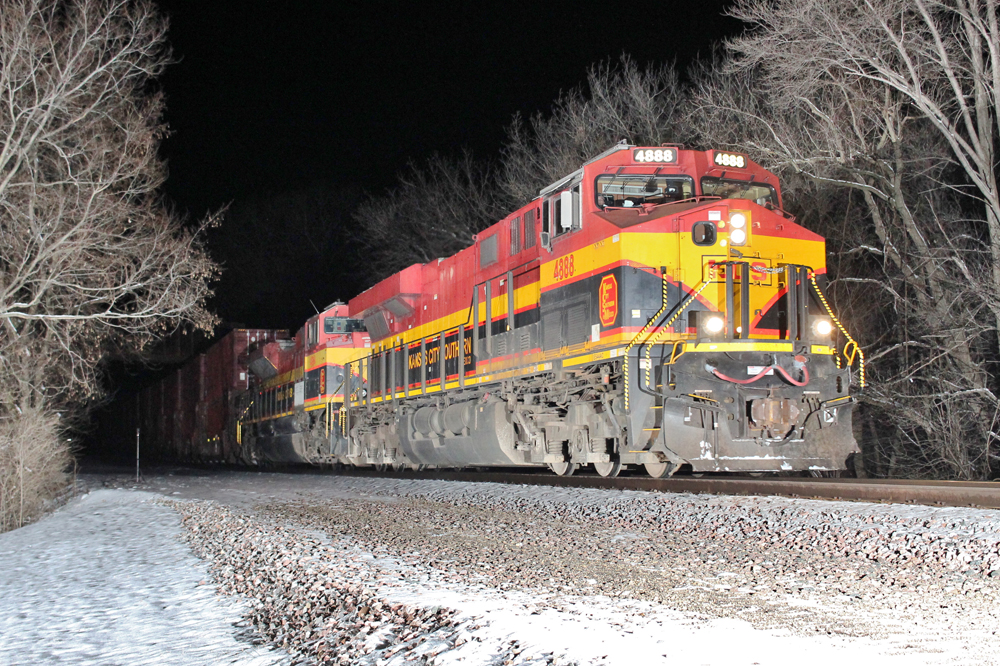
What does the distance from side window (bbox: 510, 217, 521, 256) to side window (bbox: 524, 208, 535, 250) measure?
7.7 inches

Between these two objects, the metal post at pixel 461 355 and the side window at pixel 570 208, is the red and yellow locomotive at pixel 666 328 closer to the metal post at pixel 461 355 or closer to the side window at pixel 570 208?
the side window at pixel 570 208

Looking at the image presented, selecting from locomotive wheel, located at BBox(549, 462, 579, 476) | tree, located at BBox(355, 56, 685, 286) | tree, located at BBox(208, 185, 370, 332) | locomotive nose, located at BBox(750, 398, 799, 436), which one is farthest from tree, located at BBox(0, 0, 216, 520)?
tree, located at BBox(208, 185, 370, 332)

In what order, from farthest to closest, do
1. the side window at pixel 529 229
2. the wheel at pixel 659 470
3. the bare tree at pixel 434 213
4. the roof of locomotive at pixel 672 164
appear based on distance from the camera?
the bare tree at pixel 434 213, the side window at pixel 529 229, the wheel at pixel 659 470, the roof of locomotive at pixel 672 164

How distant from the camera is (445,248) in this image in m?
32.2

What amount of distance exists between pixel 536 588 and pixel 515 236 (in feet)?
25.8

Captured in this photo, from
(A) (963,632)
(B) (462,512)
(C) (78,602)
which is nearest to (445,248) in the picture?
(B) (462,512)

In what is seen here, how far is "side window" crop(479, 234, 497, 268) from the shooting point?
13.5m

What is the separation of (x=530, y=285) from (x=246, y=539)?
211 inches

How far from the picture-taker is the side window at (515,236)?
12.8 meters

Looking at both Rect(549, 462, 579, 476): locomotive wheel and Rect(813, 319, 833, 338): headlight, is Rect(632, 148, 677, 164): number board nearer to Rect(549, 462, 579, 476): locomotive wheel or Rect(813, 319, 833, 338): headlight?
Rect(813, 319, 833, 338): headlight

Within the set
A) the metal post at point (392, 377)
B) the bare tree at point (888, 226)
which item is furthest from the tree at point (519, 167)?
the metal post at point (392, 377)

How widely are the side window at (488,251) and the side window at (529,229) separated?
1.03m

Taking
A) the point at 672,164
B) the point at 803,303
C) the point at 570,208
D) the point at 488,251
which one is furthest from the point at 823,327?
the point at 488,251

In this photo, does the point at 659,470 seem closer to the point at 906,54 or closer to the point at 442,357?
the point at 442,357
